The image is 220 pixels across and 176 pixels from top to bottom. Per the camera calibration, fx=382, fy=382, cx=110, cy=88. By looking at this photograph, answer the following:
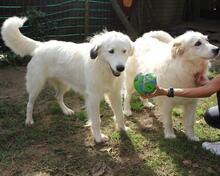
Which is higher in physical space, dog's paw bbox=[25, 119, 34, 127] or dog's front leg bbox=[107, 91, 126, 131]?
dog's front leg bbox=[107, 91, 126, 131]

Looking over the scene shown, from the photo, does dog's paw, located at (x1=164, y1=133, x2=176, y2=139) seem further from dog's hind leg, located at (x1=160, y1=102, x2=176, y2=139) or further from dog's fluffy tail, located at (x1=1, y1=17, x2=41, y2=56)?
dog's fluffy tail, located at (x1=1, y1=17, x2=41, y2=56)

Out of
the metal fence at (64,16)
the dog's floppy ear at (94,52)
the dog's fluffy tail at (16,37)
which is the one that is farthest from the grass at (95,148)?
the metal fence at (64,16)

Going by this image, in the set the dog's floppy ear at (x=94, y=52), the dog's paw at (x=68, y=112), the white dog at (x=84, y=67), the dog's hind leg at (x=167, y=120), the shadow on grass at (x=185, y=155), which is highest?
the dog's floppy ear at (x=94, y=52)

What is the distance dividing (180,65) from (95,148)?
1.35 meters

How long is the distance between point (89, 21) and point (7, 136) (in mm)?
5804

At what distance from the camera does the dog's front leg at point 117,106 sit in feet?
15.2

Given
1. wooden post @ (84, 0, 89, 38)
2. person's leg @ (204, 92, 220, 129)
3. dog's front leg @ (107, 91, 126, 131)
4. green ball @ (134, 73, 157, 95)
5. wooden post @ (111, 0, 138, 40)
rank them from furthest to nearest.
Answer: wooden post @ (111, 0, 138, 40) → wooden post @ (84, 0, 89, 38) → dog's front leg @ (107, 91, 126, 131) → person's leg @ (204, 92, 220, 129) → green ball @ (134, 73, 157, 95)

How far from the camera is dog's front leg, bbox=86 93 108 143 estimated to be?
4.47 meters

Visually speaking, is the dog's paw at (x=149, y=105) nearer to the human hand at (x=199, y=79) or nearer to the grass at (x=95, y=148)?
the grass at (x=95, y=148)

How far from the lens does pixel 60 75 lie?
496 centimetres

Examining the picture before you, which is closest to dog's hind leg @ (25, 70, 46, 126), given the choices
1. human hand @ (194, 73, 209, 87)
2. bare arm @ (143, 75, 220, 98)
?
bare arm @ (143, 75, 220, 98)

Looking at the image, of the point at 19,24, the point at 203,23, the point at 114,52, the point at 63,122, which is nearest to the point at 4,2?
the point at 19,24

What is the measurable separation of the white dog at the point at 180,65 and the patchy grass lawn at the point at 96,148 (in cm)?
30

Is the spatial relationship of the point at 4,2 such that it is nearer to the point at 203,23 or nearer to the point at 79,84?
the point at 79,84
